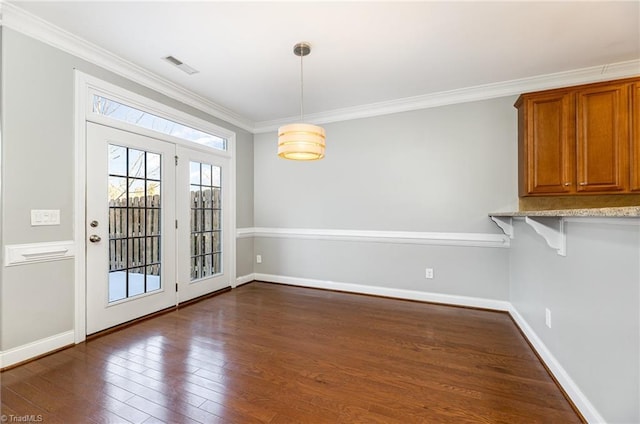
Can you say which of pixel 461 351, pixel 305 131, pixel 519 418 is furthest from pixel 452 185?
pixel 519 418

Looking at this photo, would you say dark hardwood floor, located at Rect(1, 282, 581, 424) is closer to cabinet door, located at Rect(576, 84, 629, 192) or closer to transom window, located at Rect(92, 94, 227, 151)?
cabinet door, located at Rect(576, 84, 629, 192)

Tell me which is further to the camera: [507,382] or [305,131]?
[305,131]

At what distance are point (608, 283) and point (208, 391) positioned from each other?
2.39 meters

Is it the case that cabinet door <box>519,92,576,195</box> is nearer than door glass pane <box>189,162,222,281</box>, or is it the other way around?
cabinet door <box>519,92,576,195</box>

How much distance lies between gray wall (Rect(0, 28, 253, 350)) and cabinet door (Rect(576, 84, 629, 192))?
4666mm

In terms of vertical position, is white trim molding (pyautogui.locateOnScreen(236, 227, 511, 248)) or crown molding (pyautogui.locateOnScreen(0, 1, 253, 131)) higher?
crown molding (pyautogui.locateOnScreen(0, 1, 253, 131))

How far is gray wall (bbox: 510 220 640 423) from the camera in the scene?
4.07 ft

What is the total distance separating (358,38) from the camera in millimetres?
2414

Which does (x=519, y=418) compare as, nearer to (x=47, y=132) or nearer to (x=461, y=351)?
(x=461, y=351)

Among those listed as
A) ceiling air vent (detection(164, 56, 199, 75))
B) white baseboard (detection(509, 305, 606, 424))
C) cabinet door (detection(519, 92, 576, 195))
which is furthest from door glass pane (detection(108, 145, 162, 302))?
cabinet door (detection(519, 92, 576, 195))

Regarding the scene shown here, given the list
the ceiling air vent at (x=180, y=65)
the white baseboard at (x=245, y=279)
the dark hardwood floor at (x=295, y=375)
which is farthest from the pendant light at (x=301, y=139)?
the white baseboard at (x=245, y=279)

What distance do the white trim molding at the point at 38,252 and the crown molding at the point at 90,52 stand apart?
1.67m

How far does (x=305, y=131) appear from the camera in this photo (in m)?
2.28

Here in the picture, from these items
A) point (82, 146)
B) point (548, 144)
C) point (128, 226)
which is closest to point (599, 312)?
point (548, 144)
